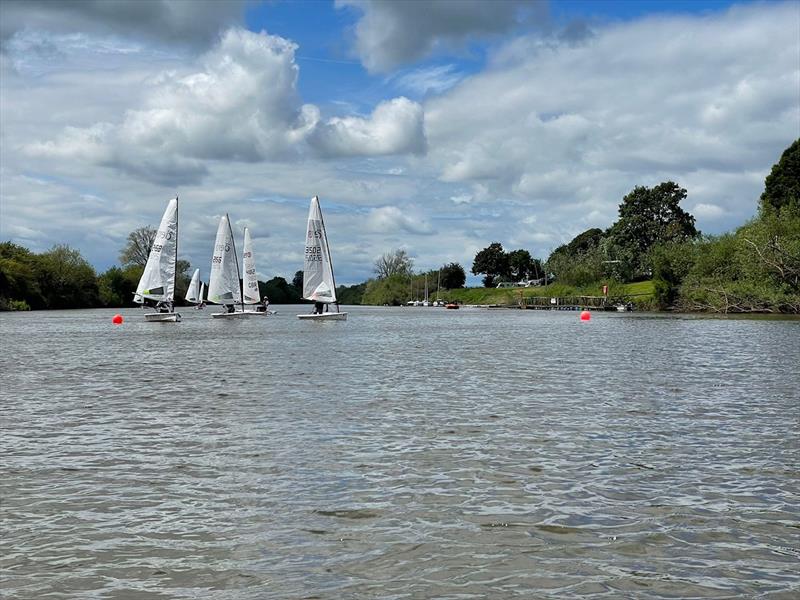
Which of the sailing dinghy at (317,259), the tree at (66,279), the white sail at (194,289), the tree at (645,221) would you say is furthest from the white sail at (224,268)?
the tree at (645,221)

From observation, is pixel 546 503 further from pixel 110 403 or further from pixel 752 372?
pixel 752 372

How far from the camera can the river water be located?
304 inches

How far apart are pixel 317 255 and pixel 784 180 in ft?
253

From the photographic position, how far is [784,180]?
118m

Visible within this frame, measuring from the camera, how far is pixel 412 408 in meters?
19.3

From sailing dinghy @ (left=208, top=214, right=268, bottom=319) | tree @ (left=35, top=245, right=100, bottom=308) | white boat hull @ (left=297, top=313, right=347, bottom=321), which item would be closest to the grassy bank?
white boat hull @ (left=297, top=313, right=347, bottom=321)

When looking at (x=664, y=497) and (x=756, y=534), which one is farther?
(x=664, y=497)

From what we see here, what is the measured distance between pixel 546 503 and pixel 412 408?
359 inches

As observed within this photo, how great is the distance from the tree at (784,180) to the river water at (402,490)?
341 ft

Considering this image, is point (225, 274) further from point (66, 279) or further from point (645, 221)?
point (645, 221)

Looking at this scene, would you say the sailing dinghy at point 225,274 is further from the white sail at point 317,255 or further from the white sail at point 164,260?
the white sail at point 317,255

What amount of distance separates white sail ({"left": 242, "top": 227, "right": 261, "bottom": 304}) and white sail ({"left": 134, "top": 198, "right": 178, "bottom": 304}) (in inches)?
774

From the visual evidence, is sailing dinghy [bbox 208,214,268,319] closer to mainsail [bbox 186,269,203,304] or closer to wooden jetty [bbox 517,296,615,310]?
mainsail [bbox 186,269,203,304]

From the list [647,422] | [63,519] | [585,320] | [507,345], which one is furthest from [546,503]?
[585,320]
